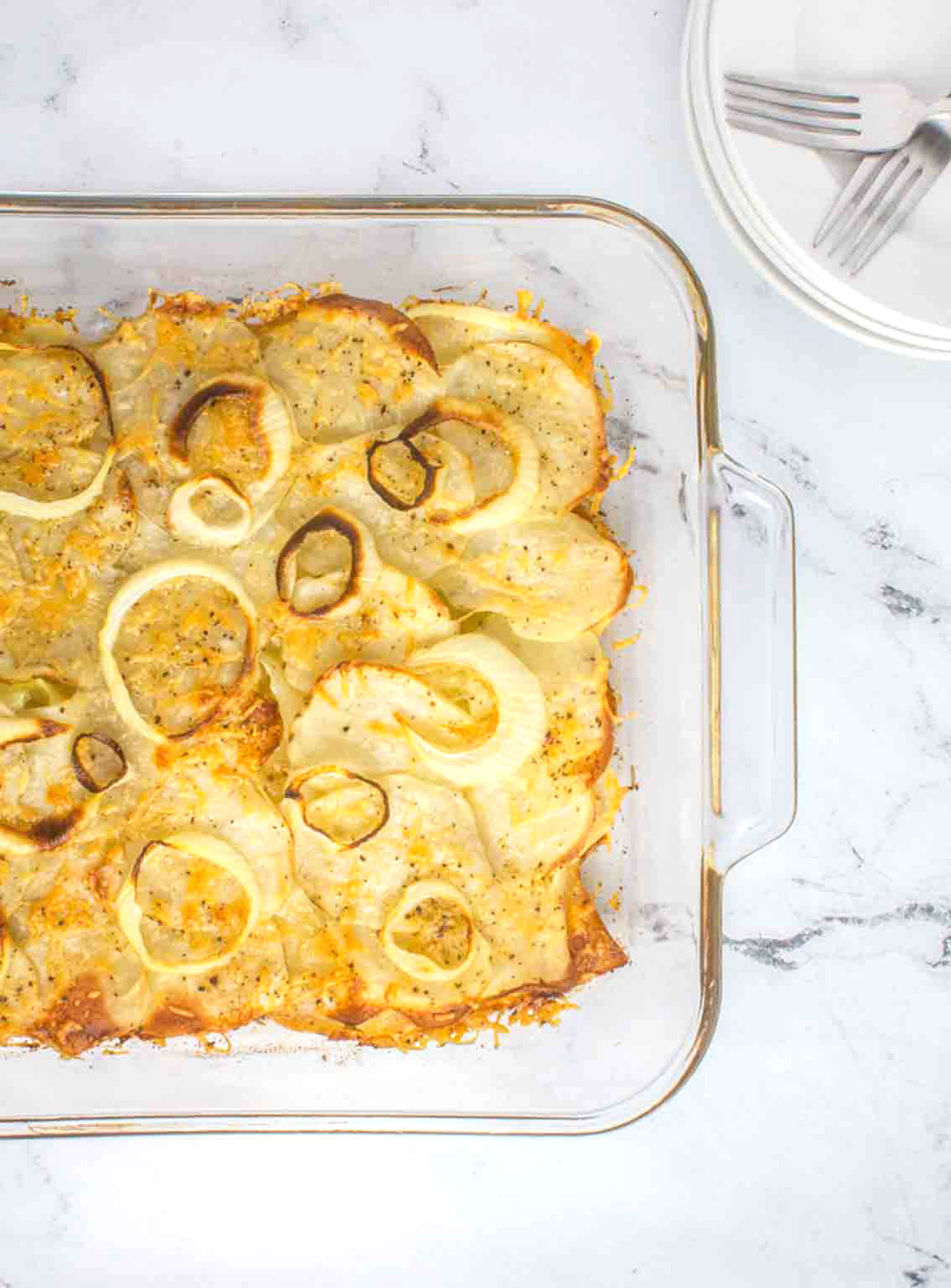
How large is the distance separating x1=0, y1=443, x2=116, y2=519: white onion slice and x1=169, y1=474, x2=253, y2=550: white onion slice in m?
0.09

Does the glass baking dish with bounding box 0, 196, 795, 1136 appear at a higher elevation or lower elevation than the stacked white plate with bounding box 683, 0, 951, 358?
lower

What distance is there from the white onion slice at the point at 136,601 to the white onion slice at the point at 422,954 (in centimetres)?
34

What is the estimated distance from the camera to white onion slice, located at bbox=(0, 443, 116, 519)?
1.53m

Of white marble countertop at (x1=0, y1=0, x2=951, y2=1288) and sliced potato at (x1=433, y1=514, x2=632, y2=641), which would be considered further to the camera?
white marble countertop at (x1=0, y1=0, x2=951, y2=1288)

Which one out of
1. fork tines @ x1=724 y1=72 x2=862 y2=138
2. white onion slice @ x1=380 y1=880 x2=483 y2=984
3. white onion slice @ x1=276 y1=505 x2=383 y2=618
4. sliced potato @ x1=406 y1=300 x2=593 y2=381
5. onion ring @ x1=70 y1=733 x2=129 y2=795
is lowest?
white onion slice @ x1=380 y1=880 x2=483 y2=984

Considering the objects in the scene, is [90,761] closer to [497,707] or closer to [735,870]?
[497,707]

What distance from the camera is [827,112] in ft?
5.36

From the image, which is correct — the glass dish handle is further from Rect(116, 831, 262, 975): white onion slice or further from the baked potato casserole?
Rect(116, 831, 262, 975): white onion slice

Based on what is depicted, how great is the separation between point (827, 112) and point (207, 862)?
125 centimetres

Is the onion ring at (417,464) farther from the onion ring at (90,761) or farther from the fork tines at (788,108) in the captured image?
the fork tines at (788,108)

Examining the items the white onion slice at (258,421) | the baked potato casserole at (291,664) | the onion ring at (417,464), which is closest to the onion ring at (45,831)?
the baked potato casserole at (291,664)

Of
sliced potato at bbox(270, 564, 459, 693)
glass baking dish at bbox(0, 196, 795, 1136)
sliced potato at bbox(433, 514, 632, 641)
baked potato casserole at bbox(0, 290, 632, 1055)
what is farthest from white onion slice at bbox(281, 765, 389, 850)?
glass baking dish at bbox(0, 196, 795, 1136)

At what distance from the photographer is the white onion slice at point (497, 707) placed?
5.07ft

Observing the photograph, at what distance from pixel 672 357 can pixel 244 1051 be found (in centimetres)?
117
